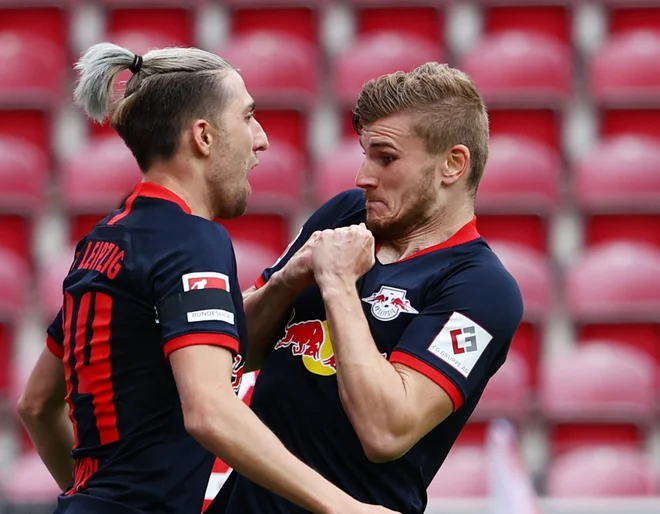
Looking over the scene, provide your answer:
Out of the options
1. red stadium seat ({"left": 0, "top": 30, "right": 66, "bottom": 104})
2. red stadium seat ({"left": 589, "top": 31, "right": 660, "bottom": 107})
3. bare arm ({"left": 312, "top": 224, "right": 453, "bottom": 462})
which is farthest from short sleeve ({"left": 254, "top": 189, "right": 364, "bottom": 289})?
red stadium seat ({"left": 0, "top": 30, "right": 66, "bottom": 104})

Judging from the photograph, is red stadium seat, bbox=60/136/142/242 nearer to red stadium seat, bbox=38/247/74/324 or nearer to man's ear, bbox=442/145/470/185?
red stadium seat, bbox=38/247/74/324

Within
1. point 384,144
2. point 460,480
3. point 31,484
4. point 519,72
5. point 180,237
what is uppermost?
point 384,144

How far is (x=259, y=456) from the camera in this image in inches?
88.8

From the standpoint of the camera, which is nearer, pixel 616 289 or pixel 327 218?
pixel 327 218

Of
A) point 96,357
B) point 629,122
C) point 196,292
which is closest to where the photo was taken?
point 196,292

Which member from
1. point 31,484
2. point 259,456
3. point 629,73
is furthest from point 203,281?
point 629,73

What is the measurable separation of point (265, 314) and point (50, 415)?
1.94 ft

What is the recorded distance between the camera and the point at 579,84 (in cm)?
707

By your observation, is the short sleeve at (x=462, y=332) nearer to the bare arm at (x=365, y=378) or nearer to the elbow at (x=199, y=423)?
the bare arm at (x=365, y=378)

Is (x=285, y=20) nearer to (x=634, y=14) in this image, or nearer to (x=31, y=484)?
(x=634, y=14)

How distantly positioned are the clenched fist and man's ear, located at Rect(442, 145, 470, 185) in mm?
250

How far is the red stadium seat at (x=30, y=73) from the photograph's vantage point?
679cm

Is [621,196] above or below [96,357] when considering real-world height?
below

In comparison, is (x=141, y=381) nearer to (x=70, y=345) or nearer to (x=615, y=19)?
Answer: (x=70, y=345)
